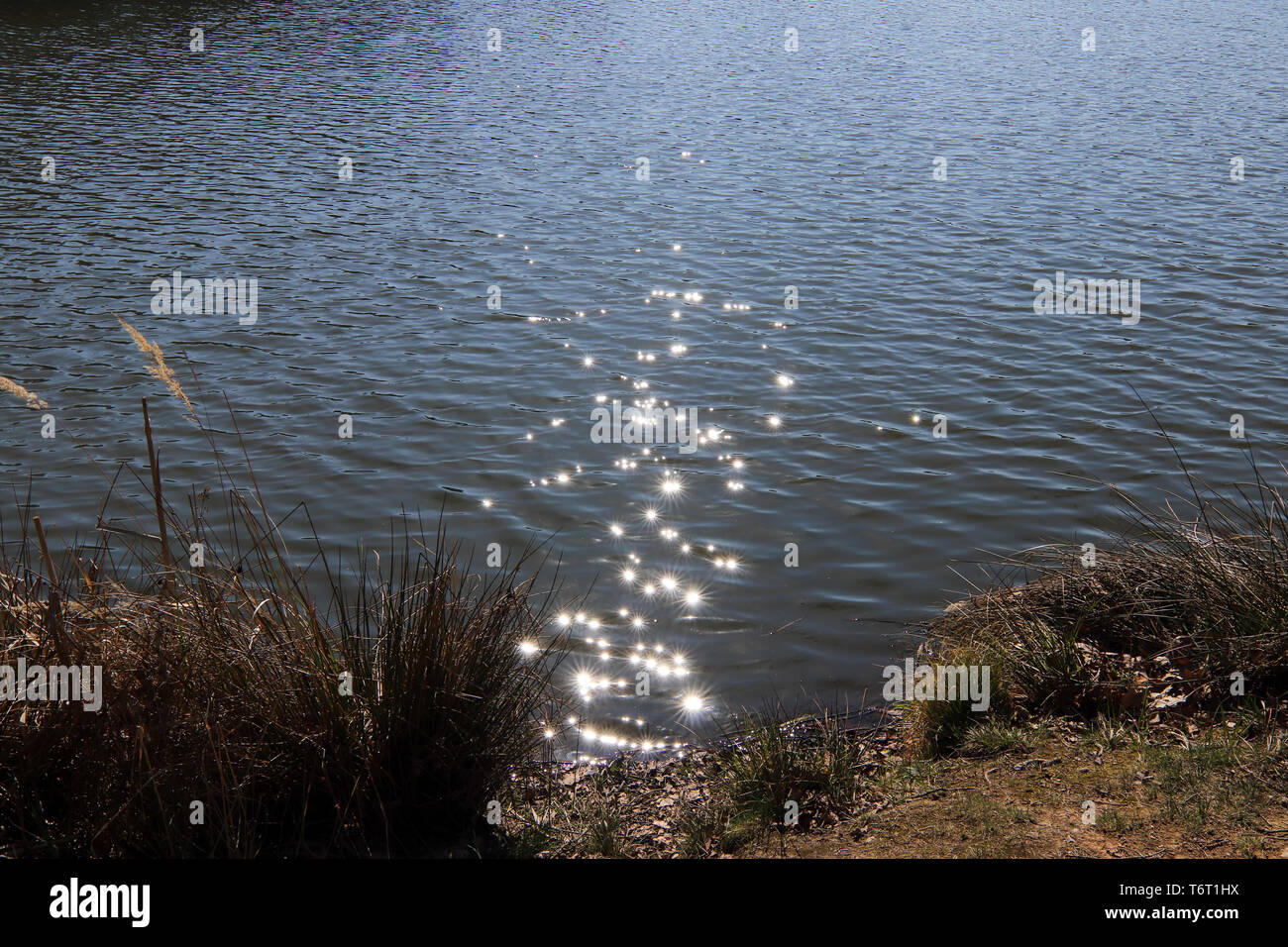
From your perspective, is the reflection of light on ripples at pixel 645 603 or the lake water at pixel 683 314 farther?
the lake water at pixel 683 314

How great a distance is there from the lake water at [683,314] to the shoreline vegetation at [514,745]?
1250mm

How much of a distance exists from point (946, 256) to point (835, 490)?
7.89 m

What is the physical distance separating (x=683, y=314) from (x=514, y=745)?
9653mm

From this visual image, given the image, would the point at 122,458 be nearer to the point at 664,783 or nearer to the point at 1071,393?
the point at 664,783

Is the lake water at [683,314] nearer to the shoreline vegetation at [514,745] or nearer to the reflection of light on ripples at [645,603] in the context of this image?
the reflection of light on ripples at [645,603]

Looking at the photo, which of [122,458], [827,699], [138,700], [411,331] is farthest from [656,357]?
[138,700]

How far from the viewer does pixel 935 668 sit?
6.33 m

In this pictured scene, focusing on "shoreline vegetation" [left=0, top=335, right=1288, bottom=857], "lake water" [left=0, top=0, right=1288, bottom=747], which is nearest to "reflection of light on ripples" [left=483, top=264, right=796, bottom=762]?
"lake water" [left=0, top=0, right=1288, bottom=747]

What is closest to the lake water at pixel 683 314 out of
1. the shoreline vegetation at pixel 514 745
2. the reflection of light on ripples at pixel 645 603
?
the reflection of light on ripples at pixel 645 603

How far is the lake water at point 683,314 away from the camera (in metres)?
8.99

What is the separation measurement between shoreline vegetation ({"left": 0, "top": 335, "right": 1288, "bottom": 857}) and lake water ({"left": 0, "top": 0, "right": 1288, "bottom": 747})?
1.25 metres

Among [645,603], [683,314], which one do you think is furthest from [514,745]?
[683,314]

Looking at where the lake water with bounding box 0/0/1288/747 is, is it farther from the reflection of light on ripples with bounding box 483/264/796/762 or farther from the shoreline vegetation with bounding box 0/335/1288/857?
the shoreline vegetation with bounding box 0/335/1288/857

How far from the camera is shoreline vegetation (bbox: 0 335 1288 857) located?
450 cm
